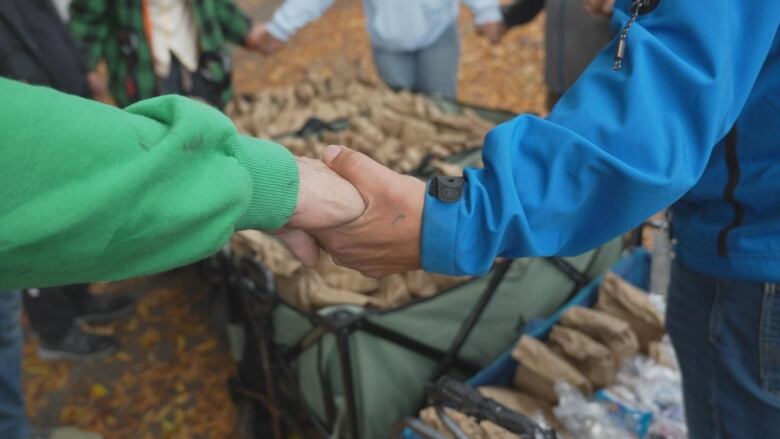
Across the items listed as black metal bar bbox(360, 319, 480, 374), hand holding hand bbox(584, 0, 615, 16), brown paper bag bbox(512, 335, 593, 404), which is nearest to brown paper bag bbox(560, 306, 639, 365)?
brown paper bag bbox(512, 335, 593, 404)

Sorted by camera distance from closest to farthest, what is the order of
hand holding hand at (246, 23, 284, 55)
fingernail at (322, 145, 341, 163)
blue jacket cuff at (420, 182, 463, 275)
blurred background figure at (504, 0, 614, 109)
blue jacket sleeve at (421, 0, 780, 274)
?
blue jacket sleeve at (421, 0, 780, 274) < blue jacket cuff at (420, 182, 463, 275) < fingernail at (322, 145, 341, 163) < blurred background figure at (504, 0, 614, 109) < hand holding hand at (246, 23, 284, 55)

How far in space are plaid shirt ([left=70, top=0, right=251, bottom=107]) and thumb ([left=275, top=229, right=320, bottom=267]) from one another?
9.05ft

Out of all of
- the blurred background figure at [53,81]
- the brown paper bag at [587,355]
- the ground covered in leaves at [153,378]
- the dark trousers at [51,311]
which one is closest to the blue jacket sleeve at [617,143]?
the brown paper bag at [587,355]

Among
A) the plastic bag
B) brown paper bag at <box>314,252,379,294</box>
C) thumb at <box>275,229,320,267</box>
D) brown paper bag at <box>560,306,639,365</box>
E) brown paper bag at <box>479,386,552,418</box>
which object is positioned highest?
thumb at <box>275,229,320,267</box>

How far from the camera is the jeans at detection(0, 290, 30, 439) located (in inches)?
80.9

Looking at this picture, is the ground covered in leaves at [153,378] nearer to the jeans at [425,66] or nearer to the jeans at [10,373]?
the jeans at [10,373]

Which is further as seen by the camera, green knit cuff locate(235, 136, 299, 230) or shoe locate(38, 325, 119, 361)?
shoe locate(38, 325, 119, 361)

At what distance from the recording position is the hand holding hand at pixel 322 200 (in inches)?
40.0

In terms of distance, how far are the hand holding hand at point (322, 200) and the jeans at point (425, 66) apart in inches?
112

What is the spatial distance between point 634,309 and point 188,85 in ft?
9.11

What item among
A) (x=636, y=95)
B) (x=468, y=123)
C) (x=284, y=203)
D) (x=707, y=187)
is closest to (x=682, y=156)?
(x=636, y=95)

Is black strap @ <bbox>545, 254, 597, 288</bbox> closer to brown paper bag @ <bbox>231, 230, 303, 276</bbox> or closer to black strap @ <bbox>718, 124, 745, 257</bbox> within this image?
brown paper bag @ <bbox>231, 230, 303, 276</bbox>

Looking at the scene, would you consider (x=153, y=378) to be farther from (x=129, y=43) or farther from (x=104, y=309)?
(x=129, y=43)

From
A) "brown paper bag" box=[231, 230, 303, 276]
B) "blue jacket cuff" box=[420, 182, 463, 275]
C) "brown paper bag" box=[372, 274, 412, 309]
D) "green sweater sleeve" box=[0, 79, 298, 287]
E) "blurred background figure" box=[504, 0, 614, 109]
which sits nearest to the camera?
"green sweater sleeve" box=[0, 79, 298, 287]
